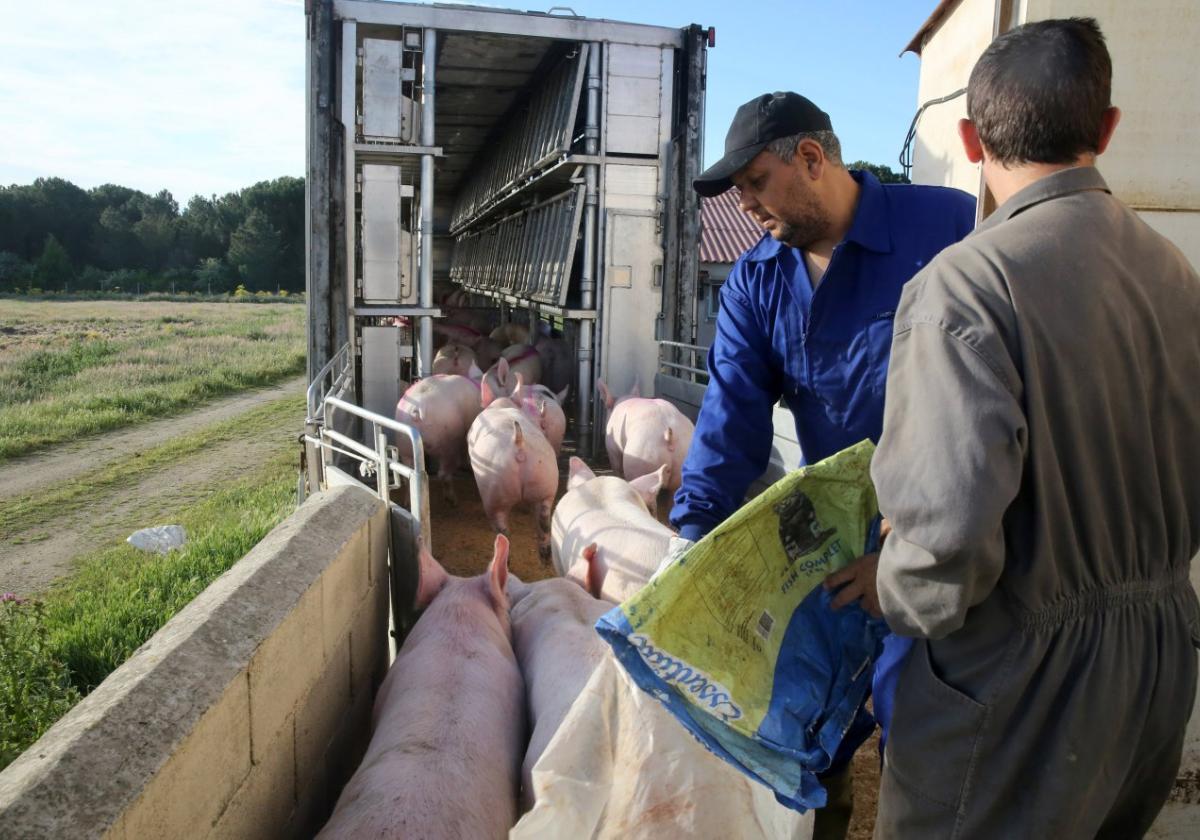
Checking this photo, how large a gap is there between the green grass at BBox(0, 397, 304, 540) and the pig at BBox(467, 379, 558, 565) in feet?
17.9

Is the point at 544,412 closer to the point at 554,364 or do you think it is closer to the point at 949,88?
the point at 554,364

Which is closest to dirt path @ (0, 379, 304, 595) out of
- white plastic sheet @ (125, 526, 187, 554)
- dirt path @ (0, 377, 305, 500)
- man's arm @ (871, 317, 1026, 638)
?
dirt path @ (0, 377, 305, 500)

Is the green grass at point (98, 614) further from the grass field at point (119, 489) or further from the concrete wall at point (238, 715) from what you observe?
the concrete wall at point (238, 715)

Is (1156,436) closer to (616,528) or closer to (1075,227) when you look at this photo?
(1075,227)

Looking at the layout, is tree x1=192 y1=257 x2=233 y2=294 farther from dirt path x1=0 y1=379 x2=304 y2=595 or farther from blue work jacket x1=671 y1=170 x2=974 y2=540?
blue work jacket x1=671 y1=170 x2=974 y2=540

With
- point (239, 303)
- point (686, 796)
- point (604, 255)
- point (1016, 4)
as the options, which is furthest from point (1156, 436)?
point (239, 303)

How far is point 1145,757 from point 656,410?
6.14m

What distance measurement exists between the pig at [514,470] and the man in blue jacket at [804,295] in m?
4.47

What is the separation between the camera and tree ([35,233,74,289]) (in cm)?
6269

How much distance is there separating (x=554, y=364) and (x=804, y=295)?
33.8 ft

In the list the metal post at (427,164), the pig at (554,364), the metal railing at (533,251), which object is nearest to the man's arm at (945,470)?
the metal post at (427,164)

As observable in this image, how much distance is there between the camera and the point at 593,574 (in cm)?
478

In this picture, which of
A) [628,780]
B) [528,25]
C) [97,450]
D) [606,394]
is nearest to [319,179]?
[528,25]

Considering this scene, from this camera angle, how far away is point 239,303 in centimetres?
5706
